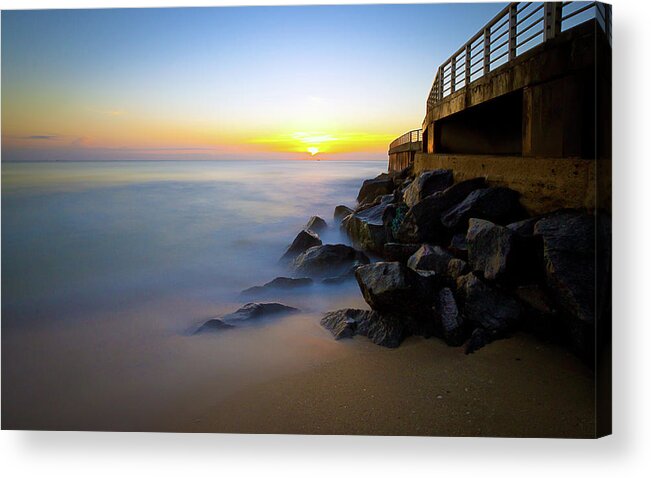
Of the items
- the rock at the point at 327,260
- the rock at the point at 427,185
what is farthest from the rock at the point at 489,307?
the rock at the point at 427,185

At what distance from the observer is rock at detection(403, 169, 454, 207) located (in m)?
5.15

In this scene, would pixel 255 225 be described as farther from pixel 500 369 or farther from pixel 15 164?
pixel 500 369

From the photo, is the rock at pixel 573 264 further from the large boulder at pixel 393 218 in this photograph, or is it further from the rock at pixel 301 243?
the rock at pixel 301 243

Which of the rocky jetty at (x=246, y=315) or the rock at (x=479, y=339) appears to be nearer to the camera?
the rock at (x=479, y=339)

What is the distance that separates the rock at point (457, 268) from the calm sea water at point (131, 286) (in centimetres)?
80

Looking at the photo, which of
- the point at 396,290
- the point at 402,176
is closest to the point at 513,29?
the point at 402,176

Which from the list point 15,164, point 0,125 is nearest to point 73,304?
point 15,164

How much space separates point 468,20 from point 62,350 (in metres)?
3.94

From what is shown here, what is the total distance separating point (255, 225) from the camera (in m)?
4.14

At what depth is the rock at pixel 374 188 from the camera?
465cm

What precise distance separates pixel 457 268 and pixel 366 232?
103cm

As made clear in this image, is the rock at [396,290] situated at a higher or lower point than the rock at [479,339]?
higher

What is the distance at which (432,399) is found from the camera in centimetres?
334

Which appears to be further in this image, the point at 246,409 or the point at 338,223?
the point at 338,223
